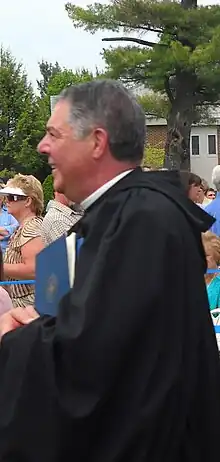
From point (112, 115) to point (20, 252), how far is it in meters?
3.15

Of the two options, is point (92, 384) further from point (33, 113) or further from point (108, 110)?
point (33, 113)

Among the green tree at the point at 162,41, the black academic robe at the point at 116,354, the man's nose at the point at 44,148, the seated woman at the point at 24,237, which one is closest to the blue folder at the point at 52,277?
the black academic robe at the point at 116,354

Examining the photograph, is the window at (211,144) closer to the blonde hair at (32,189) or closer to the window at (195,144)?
the window at (195,144)

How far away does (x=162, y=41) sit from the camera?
28.7m

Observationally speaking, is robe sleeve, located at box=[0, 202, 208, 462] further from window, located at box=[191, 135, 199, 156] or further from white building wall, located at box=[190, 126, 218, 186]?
window, located at box=[191, 135, 199, 156]

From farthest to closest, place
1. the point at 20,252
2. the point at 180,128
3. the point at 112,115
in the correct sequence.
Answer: the point at 180,128, the point at 20,252, the point at 112,115

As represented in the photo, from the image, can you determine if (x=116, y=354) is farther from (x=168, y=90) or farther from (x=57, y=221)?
(x=168, y=90)

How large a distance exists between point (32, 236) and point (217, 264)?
1279 mm

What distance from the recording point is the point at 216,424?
2168 millimetres

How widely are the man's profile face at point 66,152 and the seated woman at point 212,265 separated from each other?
2.95 meters

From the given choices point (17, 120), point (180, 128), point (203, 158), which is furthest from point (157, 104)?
point (203, 158)

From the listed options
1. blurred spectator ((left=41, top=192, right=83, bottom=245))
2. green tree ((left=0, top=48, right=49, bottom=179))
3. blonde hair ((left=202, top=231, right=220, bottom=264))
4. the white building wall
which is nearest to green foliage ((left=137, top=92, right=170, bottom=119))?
green tree ((left=0, top=48, right=49, bottom=179))

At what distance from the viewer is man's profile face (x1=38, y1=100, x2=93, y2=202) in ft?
7.36

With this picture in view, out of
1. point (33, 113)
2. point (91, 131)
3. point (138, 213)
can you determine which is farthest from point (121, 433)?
point (33, 113)
